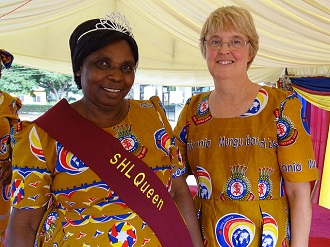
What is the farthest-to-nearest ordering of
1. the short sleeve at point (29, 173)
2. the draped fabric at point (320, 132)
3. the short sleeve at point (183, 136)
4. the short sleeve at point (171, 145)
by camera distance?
the draped fabric at point (320, 132) < the short sleeve at point (183, 136) < the short sleeve at point (171, 145) < the short sleeve at point (29, 173)

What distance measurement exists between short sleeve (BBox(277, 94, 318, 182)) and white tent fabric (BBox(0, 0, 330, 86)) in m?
1.17

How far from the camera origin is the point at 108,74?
45.4 inches

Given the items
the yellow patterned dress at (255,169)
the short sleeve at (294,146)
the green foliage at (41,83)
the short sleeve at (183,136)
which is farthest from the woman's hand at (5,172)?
the green foliage at (41,83)

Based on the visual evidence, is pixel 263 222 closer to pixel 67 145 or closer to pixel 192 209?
pixel 192 209

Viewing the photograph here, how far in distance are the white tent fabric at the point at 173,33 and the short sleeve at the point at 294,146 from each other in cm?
117

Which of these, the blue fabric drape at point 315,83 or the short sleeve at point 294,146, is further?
the blue fabric drape at point 315,83

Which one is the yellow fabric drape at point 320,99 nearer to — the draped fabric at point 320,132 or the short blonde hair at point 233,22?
the draped fabric at point 320,132

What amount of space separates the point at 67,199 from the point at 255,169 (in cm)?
65

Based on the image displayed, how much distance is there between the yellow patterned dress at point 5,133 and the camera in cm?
201

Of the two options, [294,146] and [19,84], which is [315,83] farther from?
[19,84]

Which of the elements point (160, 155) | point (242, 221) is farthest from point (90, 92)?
point (242, 221)

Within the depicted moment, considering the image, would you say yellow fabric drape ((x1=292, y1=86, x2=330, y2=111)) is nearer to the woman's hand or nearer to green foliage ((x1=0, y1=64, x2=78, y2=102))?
the woman's hand

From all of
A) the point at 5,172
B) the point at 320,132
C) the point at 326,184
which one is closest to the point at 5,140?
the point at 5,172

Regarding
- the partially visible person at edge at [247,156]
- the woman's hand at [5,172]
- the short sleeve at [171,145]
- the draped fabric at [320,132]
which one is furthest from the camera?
the draped fabric at [320,132]
